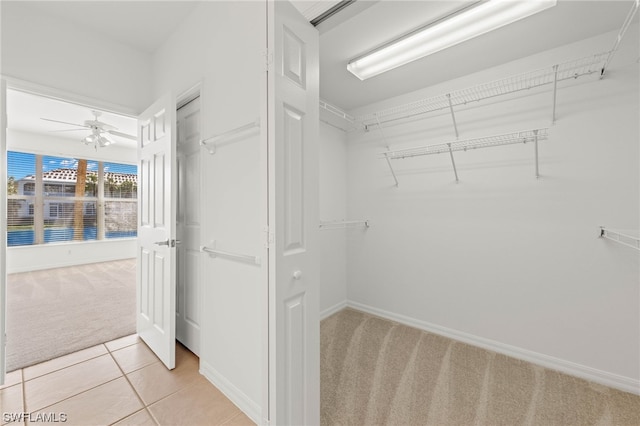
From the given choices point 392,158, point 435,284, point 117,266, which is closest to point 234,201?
point 392,158

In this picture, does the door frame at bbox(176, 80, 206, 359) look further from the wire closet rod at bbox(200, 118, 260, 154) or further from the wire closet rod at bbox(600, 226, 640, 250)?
the wire closet rod at bbox(600, 226, 640, 250)

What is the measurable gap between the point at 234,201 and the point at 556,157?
254cm

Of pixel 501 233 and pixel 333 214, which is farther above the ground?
pixel 333 214

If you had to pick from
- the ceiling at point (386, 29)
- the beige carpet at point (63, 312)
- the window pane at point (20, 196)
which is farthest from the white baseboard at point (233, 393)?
the window pane at point (20, 196)

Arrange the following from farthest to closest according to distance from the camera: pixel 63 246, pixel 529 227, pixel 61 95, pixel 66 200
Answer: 1. pixel 66 200
2. pixel 63 246
3. pixel 529 227
4. pixel 61 95

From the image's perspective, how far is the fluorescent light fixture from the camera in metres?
1.57

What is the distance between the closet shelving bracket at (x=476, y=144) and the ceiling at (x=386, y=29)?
67 cm

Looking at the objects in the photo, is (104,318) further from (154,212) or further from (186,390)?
(186,390)

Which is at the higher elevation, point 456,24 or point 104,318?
point 456,24

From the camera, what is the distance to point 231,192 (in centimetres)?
163

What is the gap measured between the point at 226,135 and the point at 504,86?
236cm

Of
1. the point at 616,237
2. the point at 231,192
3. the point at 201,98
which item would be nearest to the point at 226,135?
the point at 231,192

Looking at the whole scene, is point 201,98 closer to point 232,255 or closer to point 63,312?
point 232,255

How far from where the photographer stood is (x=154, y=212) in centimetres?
217
